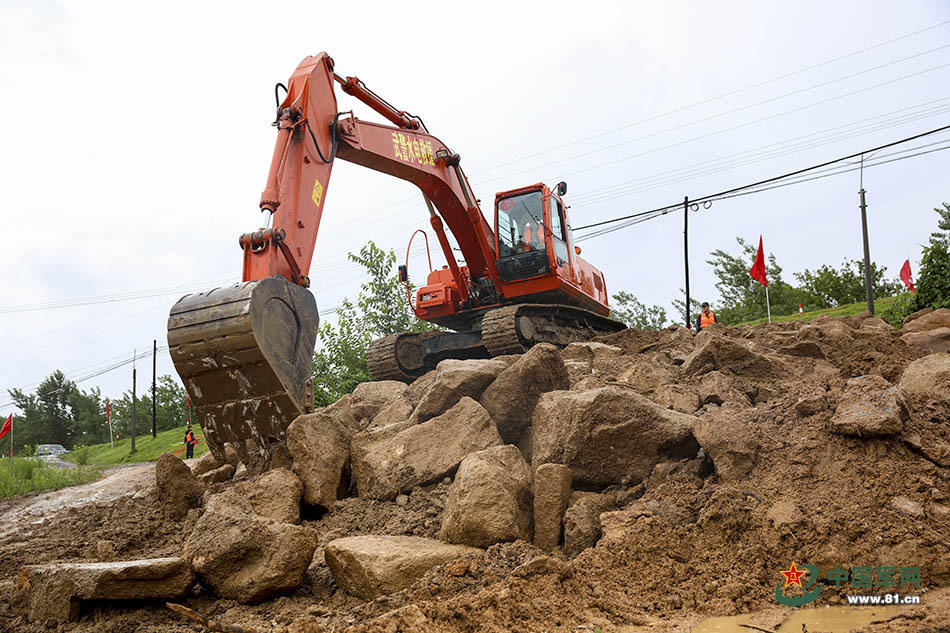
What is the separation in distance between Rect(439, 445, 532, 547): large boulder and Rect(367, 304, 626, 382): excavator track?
524 centimetres

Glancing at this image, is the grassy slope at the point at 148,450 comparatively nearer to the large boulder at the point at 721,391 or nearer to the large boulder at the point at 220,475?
the large boulder at the point at 220,475

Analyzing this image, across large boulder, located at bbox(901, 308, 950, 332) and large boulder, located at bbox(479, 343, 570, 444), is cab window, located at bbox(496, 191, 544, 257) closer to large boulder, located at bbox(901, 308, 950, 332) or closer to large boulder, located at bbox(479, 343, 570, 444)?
large boulder, located at bbox(479, 343, 570, 444)

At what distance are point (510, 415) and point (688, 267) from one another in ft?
74.1

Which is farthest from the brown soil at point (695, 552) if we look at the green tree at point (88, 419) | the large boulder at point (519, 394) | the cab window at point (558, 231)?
the green tree at point (88, 419)

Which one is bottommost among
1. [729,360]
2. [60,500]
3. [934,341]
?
[60,500]

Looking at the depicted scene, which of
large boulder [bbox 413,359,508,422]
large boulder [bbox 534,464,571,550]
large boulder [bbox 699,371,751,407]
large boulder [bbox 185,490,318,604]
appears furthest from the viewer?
large boulder [bbox 413,359,508,422]

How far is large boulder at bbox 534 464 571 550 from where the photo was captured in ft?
13.3

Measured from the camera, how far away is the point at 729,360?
6.45 m

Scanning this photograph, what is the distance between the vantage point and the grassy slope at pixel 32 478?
480 inches

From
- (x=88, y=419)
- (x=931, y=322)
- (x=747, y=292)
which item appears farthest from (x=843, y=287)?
(x=88, y=419)

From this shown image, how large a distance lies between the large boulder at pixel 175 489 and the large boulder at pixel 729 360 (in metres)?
4.68

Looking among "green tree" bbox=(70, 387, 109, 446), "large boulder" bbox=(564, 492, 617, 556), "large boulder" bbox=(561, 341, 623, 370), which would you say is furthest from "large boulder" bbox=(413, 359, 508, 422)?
"green tree" bbox=(70, 387, 109, 446)

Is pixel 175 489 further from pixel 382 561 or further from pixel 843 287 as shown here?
pixel 843 287

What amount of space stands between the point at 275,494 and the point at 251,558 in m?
0.94
